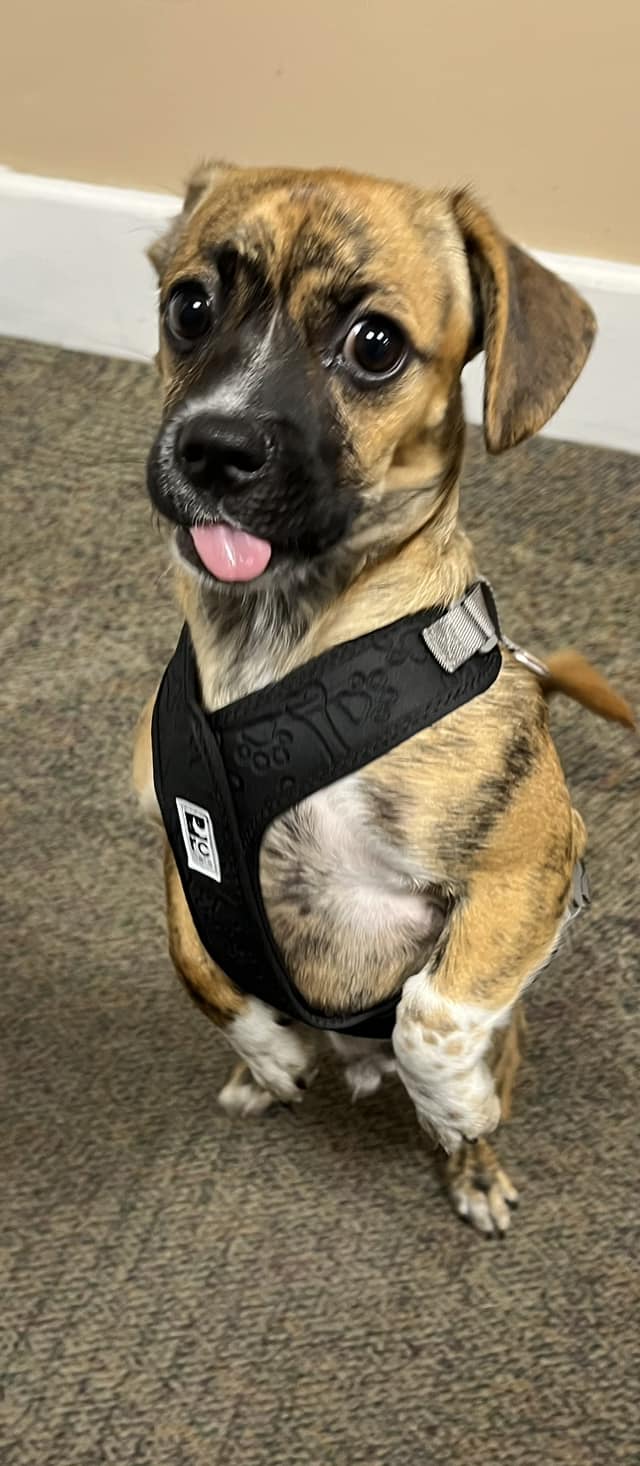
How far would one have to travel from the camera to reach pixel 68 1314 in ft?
4.53

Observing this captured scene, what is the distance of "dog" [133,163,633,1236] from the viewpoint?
961 mm

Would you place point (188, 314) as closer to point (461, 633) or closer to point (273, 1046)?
point (461, 633)

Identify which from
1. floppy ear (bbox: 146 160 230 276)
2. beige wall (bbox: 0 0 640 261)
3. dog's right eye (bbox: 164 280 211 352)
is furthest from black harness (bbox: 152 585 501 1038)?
beige wall (bbox: 0 0 640 261)

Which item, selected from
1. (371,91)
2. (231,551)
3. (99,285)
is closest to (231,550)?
(231,551)

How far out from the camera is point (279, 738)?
40.3 inches

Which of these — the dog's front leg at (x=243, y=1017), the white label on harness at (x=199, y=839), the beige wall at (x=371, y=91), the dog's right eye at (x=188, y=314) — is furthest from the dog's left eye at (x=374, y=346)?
the beige wall at (x=371, y=91)

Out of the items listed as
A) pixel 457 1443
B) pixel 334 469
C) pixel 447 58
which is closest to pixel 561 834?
pixel 334 469

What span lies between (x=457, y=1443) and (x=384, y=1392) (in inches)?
3.3

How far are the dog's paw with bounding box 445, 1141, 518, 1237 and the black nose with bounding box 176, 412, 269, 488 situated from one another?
834 millimetres

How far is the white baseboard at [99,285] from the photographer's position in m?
2.23

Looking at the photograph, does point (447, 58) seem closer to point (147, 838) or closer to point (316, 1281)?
point (147, 838)

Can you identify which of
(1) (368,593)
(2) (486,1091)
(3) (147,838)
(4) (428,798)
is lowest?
(3) (147,838)

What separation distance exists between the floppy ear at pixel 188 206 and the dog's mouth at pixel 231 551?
0.35 metres

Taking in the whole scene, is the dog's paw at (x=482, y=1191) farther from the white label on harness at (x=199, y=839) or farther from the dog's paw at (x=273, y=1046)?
the white label on harness at (x=199, y=839)
